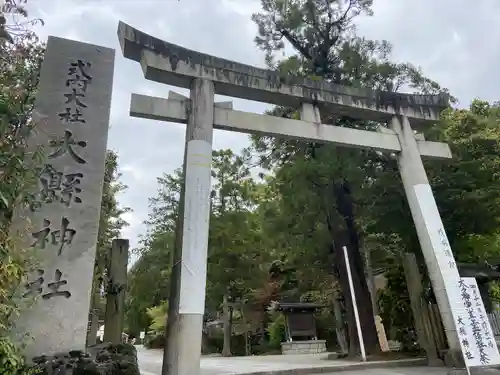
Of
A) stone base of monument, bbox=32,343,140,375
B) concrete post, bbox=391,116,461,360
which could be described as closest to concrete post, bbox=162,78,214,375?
stone base of monument, bbox=32,343,140,375

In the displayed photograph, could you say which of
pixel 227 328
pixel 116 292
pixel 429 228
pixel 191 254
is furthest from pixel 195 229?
pixel 227 328

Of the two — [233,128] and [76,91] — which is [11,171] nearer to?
[76,91]

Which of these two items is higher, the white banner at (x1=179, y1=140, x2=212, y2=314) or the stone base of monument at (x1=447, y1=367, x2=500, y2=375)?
the white banner at (x1=179, y1=140, x2=212, y2=314)

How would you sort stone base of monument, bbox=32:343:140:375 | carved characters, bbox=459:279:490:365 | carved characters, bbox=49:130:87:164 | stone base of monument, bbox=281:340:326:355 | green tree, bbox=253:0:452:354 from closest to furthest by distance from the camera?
stone base of monument, bbox=32:343:140:375
carved characters, bbox=49:130:87:164
carved characters, bbox=459:279:490:365
green tree, bbox=253:0:452:354
stone base of monument, bbox=281:340:326:355

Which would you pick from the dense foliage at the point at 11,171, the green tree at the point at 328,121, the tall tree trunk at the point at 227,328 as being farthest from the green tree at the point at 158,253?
the dense foliage at the point at 11,171

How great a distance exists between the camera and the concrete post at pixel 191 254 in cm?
568

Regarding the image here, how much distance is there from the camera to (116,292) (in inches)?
286

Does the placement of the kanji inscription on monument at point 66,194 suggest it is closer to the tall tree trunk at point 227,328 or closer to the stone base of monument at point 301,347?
the tall tree trunk at point 227,328

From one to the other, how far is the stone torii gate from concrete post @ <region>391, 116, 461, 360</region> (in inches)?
0.7

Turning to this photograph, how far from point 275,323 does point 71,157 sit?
63.0ft

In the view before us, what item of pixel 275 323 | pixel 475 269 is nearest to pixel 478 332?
pixel 475 269

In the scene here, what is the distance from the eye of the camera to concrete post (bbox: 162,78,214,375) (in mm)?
5680

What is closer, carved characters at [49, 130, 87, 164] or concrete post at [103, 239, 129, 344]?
carved characters at [49, 130, 87, 164]

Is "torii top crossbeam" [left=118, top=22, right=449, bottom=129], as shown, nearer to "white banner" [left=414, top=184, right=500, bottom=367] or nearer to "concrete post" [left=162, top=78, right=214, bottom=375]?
"concrete post" [left=162, top=78, right=214, bottom=375]
